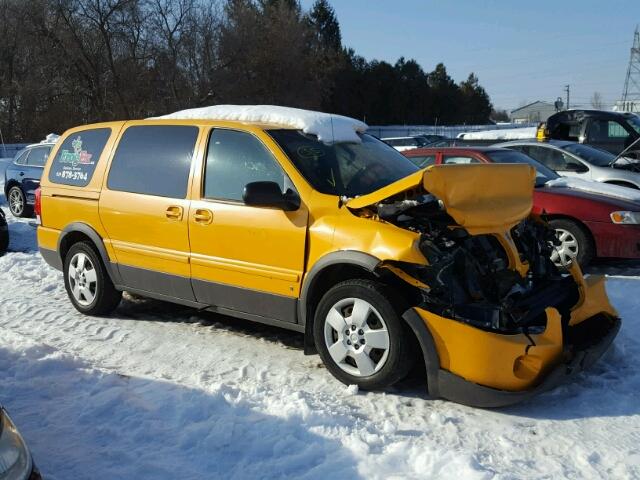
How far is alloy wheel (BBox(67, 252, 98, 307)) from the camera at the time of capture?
5941 millimetres

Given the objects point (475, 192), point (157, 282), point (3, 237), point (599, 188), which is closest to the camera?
point (475, 192)

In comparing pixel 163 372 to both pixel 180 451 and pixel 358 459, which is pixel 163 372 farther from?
pixel 358 459

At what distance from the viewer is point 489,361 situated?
3664mm

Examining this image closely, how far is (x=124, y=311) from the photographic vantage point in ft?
20.3

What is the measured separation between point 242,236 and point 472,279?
169 centimetres

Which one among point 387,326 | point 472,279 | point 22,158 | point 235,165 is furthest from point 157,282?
point 22,158

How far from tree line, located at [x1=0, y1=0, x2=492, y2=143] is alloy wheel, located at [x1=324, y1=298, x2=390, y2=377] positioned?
120ft

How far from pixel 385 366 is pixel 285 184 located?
1490 millimetres

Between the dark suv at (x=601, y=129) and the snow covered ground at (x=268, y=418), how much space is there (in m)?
9.78

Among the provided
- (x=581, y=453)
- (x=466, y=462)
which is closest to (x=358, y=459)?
(x=466, y=462)

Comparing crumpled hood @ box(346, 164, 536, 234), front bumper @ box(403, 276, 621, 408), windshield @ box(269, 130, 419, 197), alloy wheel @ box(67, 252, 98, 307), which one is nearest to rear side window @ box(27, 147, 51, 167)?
alloy wheel @ box(67, 252, 98, 307)

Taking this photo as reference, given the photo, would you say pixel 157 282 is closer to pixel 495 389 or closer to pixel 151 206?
pixel 151 206

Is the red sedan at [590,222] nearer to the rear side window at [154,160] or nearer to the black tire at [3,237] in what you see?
the rear side window at [154,160]

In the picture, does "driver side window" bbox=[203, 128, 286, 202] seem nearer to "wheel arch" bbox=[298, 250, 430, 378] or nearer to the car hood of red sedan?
"wheel arch" bbox=[298, 250, 430, 378]
